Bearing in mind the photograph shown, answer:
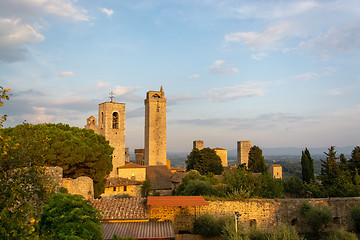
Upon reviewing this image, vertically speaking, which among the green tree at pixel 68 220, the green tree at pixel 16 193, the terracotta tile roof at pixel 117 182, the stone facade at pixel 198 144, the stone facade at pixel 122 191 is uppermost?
the stone facade at pixel 198 144

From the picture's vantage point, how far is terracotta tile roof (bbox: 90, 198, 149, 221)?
12844 mm

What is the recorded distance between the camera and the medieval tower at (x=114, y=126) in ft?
136

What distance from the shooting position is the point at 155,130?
56625 mm

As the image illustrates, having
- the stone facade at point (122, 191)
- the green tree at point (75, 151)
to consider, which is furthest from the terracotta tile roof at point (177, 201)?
the stone facade at point (122, 191)

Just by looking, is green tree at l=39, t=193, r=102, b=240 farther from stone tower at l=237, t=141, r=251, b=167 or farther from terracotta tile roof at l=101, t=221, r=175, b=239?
stone tower at l=237, t=141, r=251, b=167

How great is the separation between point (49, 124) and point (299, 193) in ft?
90.0

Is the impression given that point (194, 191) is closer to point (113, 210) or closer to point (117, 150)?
point (113, 210)

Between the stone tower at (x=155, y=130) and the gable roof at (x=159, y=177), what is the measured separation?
1359 centimetres

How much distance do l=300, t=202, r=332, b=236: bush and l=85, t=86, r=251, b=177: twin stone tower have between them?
95.2 feet

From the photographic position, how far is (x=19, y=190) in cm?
550

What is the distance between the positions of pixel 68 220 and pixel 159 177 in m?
31.2

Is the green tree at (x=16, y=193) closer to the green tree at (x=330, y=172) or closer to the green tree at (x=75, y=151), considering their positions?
the green tree at (x=75, y=151)

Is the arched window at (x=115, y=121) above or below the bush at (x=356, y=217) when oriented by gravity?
above

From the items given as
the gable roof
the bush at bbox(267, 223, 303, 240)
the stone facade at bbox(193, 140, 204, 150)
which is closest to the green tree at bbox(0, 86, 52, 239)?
the bush at bbox(267, 223, 303, 240)
